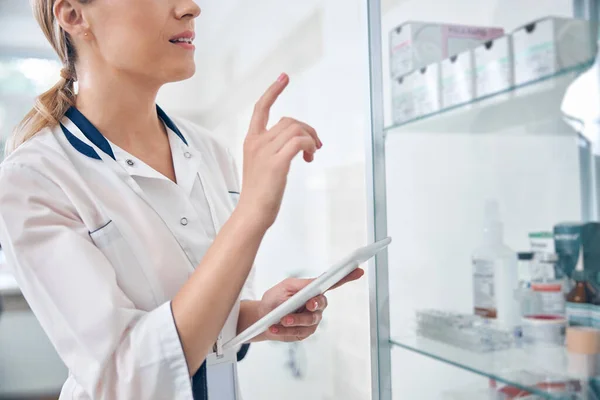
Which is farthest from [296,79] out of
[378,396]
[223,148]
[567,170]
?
[567,170]

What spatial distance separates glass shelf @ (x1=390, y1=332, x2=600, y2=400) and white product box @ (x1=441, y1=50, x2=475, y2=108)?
42cm

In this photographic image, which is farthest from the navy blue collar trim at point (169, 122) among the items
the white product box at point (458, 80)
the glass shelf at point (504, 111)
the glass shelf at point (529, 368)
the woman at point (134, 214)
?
the glass shelf at point (529, 368)

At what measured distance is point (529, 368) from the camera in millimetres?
900

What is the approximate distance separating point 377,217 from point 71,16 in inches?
26.5

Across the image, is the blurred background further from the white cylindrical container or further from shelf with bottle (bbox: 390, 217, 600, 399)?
the white cylindrical container

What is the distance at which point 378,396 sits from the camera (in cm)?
123

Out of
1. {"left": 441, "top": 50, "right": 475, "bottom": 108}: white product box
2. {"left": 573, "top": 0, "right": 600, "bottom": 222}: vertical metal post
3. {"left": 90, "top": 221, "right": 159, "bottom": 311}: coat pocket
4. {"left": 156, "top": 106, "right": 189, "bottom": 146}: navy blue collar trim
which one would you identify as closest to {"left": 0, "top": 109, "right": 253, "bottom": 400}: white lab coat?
{"left": 90, "top": 221, "right": 159, "bottom": 311}: coat pocket

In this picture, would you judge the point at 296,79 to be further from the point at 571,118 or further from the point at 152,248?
the point at 571,118

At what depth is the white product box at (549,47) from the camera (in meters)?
0.80

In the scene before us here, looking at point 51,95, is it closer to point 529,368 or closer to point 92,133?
point 92,133

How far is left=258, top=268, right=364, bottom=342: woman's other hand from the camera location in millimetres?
1021

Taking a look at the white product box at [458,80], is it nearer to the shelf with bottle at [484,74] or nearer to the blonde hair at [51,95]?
the shelf with bottle at [484,74]

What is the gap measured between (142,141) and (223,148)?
0.73 ft

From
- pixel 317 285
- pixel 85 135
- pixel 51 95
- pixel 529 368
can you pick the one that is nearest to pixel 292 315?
pixel 317 285
